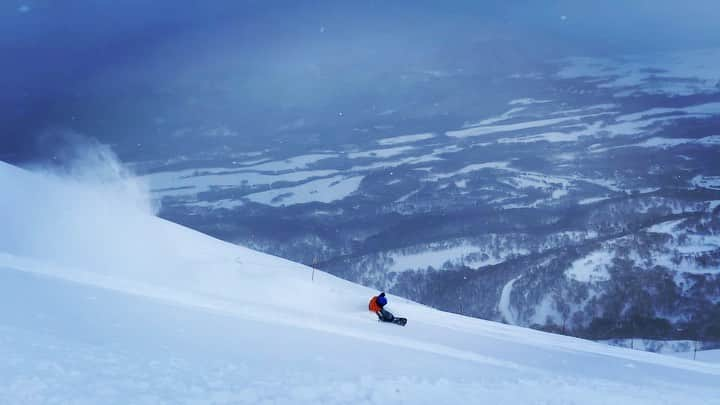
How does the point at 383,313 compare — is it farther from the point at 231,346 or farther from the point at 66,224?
the point at 66,224

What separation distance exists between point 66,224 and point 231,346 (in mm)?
11216

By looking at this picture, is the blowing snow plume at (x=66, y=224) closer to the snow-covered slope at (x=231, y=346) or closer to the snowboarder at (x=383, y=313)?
the snow-covered slope at (x=231, y=346)

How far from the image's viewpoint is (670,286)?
7962 centimetres

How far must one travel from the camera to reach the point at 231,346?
7430mm

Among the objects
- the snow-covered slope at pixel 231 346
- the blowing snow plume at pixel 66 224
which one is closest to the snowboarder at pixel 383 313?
the snow-covered slope at pixel 231 346

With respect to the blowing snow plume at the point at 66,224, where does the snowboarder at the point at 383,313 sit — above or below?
below

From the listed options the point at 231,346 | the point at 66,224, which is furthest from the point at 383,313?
the point at 66,224

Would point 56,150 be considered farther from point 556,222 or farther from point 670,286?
point 670,286

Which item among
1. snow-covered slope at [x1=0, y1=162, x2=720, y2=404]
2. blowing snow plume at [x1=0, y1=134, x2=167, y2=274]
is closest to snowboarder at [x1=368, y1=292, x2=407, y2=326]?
snow-covered slope at [x1=0, y1=162, x2=720, y2=404]

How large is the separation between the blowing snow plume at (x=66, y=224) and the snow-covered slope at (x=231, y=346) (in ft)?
0.23

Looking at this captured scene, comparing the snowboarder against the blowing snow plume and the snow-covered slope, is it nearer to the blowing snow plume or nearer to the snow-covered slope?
the snow-covered slope

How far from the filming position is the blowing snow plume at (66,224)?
1384cm

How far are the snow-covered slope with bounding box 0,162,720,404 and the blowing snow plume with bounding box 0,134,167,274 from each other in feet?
0.23

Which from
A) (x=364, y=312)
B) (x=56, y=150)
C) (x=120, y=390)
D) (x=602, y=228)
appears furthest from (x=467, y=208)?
(x=56, y=150)
